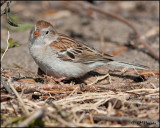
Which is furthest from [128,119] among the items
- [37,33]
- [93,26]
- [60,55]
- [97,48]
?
[93,26]

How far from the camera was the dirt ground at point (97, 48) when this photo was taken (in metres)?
3.32

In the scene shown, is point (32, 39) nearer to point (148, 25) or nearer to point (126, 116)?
point (126, 116)

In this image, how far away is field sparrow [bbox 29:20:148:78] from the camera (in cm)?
467

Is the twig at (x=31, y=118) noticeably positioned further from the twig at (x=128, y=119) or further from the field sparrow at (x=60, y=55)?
the field sparrow at (x=60, y=55)

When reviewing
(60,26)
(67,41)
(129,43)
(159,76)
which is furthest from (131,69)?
(60,26)

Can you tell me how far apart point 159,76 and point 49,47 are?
1.87 metres

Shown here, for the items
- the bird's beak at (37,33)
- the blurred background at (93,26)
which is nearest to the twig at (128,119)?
the bird's beak at (37,33)

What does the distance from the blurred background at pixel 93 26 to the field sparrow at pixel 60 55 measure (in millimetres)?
777

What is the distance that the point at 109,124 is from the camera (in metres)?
3.14

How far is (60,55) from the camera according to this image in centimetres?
481

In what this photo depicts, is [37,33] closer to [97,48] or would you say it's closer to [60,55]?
[60,55]

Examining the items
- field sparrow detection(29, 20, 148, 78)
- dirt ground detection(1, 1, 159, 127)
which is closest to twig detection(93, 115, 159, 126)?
dirt ground detection(1, 1, 159, 127)

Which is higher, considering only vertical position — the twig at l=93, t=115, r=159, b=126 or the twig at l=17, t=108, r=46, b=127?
the twig at l=17, t=108, r=46, b=127

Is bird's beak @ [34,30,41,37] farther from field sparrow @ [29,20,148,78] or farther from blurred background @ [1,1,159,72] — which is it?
blurred background @ [1,1,159,72]
